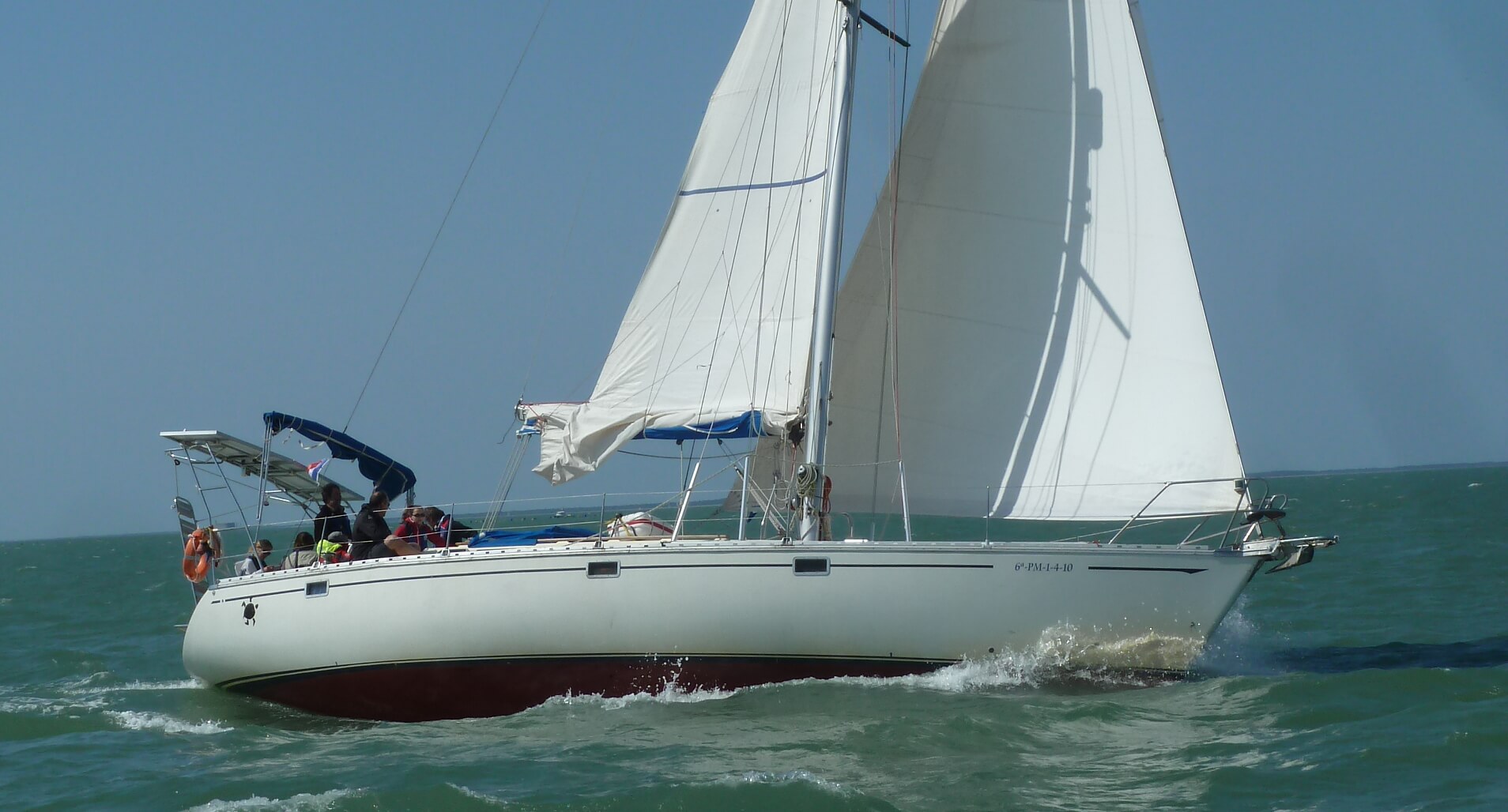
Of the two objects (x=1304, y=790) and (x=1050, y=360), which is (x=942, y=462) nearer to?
(x=1050, y=360)

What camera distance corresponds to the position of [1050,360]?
13.0 meters

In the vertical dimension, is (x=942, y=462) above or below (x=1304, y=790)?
above

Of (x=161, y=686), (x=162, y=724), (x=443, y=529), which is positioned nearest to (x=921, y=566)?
(x=443, y=529)

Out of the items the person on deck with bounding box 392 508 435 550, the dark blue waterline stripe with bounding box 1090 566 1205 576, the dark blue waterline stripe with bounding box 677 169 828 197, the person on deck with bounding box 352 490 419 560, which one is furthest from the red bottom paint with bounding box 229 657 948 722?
the dark blue waterline stripe with bounding box 677 169 828 197

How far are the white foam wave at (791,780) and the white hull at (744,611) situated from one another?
7.06 ft

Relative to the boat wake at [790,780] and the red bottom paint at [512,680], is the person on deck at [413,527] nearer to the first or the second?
the red bottom paint at [512,680]

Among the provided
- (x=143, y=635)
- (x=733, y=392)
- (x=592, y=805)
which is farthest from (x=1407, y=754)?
(x=143, y=635)

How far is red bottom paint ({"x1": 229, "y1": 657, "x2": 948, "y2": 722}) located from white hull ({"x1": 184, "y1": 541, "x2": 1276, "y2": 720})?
17 mm

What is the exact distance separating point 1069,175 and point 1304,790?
6466 mm

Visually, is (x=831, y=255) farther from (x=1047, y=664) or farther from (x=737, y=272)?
(x=1047, y=664)

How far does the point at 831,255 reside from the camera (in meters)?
12.9

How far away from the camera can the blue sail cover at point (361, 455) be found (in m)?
14.4

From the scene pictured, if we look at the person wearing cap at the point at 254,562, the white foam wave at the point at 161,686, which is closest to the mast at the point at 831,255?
the person wearing cap at the point at 254,562

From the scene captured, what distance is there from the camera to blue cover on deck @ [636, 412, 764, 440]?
13266mm
